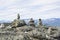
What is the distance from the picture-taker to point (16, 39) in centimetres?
3241

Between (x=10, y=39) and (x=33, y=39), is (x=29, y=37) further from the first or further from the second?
(x=10, y=39)

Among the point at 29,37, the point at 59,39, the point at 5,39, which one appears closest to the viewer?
the point at 5,39

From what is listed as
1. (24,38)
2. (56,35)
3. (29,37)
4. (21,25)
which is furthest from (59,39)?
(24,38)

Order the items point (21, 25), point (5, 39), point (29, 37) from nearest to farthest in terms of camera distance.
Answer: point (5, 39) < point (29, 37) < point (21, 25)

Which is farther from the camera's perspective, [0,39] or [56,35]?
[56,35]

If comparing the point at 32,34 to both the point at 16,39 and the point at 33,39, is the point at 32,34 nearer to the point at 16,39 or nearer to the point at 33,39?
the point at 33,39

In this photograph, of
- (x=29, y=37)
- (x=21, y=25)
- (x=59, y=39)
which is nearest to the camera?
(x=29, y=37)

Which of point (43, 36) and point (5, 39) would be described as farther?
point (43, 36)

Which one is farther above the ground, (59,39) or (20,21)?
(20,21)

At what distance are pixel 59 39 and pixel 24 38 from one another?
15.8 metres

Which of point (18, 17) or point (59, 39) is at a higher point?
point (18, 17)

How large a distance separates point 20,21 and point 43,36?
536 inches

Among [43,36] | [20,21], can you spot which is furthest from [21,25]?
[43,36]

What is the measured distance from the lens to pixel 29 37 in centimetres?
3697
